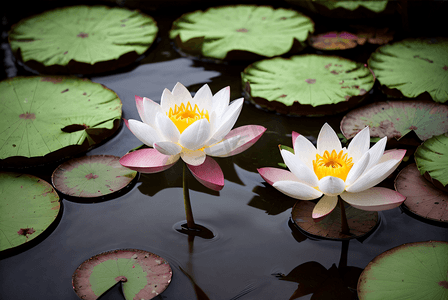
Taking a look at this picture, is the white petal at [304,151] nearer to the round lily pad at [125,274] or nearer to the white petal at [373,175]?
the white petal at [373,175]

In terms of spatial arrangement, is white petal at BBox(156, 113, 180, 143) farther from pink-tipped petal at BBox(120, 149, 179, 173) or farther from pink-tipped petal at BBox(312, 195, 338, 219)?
pink-tipped petal at BBox(312, 195, 338, 219)

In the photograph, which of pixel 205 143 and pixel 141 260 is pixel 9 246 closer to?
pixel 141 260

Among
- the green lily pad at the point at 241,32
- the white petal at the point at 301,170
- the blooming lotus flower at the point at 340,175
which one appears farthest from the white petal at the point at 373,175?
the green lily pad at the point at 241,32

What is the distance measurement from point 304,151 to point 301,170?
140mm

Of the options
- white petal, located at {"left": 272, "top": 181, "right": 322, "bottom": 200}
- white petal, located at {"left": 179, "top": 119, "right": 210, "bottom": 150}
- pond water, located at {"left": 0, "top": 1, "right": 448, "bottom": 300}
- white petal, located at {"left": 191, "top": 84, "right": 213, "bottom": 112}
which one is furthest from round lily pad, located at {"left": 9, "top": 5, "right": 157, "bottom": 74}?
white petal, located at {"left": 272, "top": 181, "right": 322, "bottom": 200}

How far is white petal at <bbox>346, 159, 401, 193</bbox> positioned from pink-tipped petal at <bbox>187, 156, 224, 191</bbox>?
1.46ft

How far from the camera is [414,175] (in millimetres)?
1667

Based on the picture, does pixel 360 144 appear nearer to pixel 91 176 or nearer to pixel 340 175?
pixel 340 175

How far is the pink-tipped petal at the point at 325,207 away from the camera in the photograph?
126 centimetres

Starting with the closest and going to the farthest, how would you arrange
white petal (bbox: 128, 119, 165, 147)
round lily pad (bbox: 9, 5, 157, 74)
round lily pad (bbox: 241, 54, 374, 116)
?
white petal (bbox: 128, 119, 165, 147)
round lily pad (bbox: 241, 54, 374, 116)
round lily pad (bbox: 9, 5, 157, 74)

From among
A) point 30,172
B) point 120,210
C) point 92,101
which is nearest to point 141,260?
point 120,210

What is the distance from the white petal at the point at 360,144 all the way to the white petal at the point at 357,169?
0.46 ft

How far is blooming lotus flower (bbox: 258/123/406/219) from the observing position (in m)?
1.23

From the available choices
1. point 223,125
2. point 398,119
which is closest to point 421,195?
point 398,119
